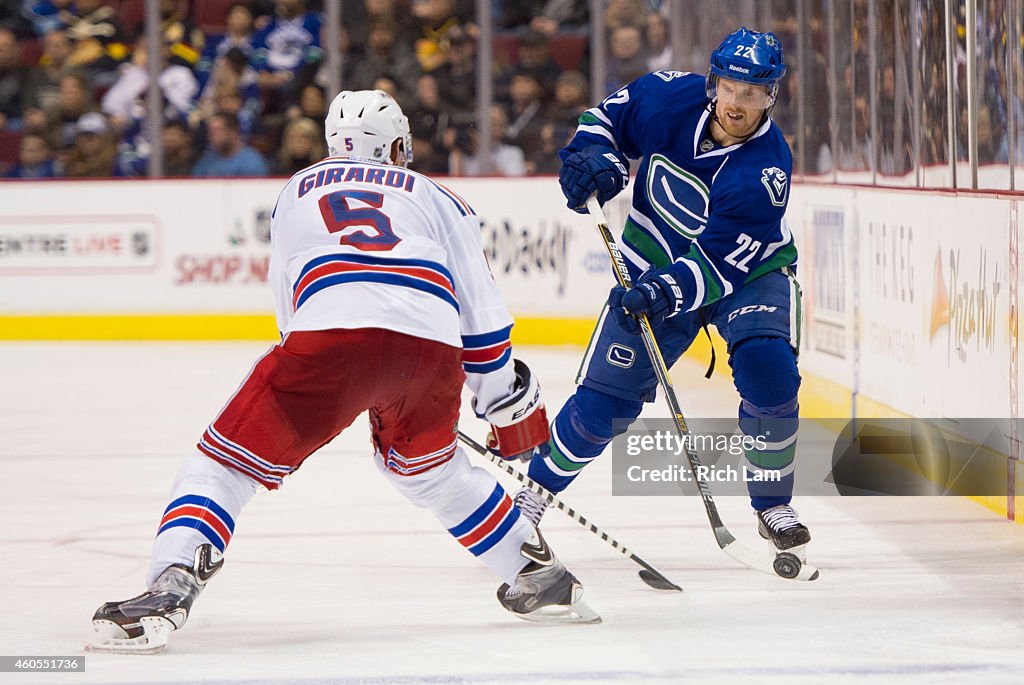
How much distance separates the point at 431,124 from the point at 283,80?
0.90 m

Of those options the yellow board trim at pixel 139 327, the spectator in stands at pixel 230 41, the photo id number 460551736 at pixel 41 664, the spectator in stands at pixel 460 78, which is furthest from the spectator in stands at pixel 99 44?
the photo id number 460551736 at pixel 41 664

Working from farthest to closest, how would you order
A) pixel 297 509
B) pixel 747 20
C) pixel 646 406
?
pixel 747 20 < pixel 646 406 < pixel 297 509

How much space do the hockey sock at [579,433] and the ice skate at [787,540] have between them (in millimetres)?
397

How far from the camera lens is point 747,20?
25.2ft

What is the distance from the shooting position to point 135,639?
2906mm

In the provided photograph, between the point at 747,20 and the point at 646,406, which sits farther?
the point at 747,20

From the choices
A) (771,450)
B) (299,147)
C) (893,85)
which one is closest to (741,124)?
(771,450)

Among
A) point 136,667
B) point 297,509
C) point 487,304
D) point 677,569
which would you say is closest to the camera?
point 136,667

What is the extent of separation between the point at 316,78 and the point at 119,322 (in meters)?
1.72

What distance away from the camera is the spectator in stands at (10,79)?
32.3ft

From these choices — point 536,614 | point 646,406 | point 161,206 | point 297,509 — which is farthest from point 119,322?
point 536,614

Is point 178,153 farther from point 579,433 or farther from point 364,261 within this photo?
point 364,261

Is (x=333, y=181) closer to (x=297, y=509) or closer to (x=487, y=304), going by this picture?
(x=487, y=304)

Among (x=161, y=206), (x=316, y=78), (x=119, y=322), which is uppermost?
(x=316, y=78)
